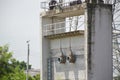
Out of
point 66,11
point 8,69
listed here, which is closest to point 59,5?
point 66,11

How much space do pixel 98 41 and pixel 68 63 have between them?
129 inches

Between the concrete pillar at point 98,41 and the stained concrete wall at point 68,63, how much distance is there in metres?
1.26

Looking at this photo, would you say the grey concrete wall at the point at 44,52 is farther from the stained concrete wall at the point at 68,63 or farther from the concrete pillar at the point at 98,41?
the concrete pillar at the point at 98,41

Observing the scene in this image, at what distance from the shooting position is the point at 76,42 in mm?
34062

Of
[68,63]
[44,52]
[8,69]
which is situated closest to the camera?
[68,63]

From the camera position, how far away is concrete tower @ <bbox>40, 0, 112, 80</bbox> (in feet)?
105

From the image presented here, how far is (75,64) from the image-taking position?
3391cm

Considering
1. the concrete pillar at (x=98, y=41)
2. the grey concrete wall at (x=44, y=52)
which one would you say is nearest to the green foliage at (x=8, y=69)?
the grey concrete wall at (x=44, y=52)

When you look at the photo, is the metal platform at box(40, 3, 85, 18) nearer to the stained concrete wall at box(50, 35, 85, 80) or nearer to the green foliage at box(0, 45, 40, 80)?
the stained concrete wall at box(50, 35, 85, 80)

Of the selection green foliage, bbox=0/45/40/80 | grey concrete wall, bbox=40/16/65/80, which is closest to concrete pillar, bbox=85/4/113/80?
grey concrete wall, bbox=40/16/65/80

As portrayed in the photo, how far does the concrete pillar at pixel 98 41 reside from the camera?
31953mm

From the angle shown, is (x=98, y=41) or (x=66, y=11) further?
(x=66, y=11)

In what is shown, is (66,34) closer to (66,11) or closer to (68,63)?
(66,11)

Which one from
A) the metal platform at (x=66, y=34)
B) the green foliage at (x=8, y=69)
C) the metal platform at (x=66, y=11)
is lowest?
the green foliage at (x=8, y=69)
